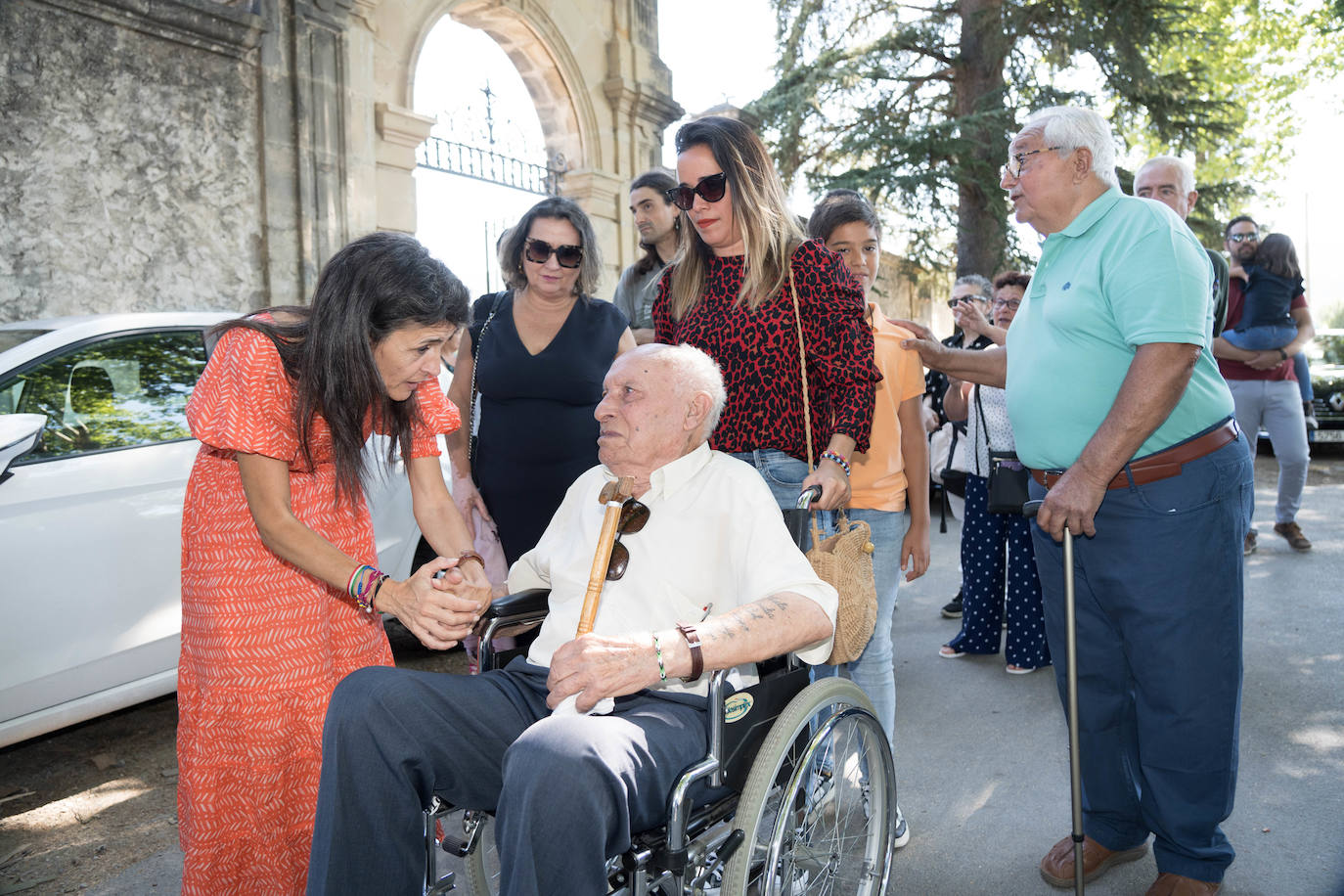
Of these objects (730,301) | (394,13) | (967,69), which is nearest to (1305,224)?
(967,69)

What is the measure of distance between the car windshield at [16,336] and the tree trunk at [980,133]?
10.7 m

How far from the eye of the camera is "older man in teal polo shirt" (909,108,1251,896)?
2.43 meters

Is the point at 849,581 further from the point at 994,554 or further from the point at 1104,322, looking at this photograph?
the point at 994,554

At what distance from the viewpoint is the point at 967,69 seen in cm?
1302

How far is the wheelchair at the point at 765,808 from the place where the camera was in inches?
74.4

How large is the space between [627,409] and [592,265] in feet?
4.52

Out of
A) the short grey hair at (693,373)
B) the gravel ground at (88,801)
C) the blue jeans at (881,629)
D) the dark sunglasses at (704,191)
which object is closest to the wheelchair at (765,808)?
the blue jeans at (881,629)

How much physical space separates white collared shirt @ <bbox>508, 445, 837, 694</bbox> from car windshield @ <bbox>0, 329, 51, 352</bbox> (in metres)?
2.48

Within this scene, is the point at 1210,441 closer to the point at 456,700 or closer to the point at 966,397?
the point at 456,700

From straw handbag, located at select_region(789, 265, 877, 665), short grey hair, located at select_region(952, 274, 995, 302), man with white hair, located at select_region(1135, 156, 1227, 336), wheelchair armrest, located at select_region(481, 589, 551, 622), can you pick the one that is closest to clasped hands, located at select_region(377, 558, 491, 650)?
wheelchair armrest, located at select_region(481, 589, 551, 622)

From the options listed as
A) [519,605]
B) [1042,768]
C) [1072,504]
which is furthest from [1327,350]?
[519,605]

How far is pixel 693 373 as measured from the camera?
2373 mm

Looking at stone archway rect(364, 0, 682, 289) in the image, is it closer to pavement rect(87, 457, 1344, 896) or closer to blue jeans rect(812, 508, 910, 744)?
pavement rect(87, 457, 1344, 896)

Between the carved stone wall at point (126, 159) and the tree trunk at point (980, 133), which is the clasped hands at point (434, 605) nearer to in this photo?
the carved stone wall at point (126, 159)
